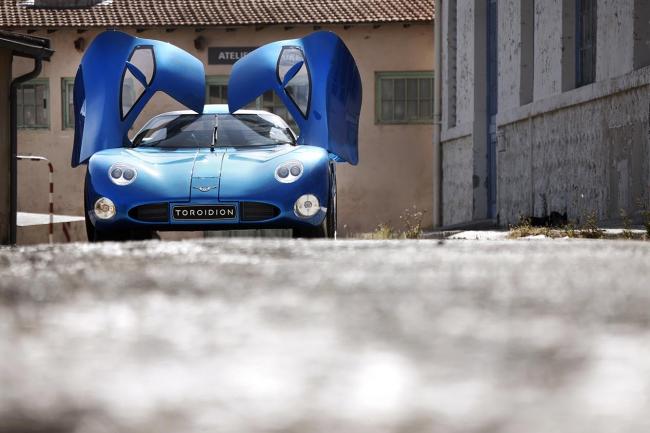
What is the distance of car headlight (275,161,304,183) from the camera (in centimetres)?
903

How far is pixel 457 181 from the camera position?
21.2 metres

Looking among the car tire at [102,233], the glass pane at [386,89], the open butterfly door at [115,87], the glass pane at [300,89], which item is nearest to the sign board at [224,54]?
the glass pane at [386,89]

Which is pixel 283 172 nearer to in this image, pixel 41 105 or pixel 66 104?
pixel 66 104

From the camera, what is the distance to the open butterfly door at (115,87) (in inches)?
413

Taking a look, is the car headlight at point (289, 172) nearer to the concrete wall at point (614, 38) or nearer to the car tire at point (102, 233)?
the car tire at point (102, 233)

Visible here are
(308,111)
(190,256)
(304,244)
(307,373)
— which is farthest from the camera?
(308,111)

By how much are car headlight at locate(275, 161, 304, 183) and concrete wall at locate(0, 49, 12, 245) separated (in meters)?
7.22

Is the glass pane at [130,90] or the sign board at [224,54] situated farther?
the sign board at [224,54]

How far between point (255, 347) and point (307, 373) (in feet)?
0.40

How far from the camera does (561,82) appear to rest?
1468cm

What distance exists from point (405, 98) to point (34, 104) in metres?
7.76

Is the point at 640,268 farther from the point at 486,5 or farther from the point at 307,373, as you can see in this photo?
the point at 486,5

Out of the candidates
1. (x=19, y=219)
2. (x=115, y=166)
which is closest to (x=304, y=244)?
(x=115, y=166)

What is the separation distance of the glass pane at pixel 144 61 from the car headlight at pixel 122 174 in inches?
72.4
